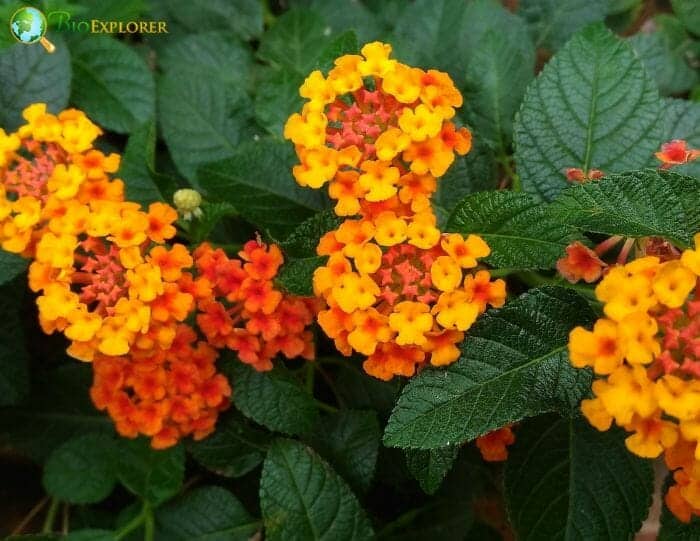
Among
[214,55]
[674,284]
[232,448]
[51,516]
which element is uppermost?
[674,284]

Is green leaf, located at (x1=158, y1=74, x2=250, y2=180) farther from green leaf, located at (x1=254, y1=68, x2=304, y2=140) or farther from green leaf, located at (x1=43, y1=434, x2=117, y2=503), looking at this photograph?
green leaf, located at (x1=43, y1=434, x2=117, y2=503)

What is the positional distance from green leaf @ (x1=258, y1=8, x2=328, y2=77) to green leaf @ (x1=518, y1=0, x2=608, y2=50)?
0.39 metres

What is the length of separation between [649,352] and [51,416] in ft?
3.46

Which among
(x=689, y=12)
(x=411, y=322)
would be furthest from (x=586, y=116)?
(x=689, y=12)

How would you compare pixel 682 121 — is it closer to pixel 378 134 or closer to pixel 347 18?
pixel 378 134

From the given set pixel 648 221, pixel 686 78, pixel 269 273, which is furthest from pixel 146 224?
pixel 686 78

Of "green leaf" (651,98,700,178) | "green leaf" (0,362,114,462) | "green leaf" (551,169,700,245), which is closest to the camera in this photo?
"green leaf" (551,169,700,245)

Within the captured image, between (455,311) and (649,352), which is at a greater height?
(649,352)

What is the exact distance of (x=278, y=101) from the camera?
4.00 ft

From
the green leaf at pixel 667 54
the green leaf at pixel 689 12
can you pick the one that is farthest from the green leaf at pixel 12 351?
the green leaf at pixel 689 12

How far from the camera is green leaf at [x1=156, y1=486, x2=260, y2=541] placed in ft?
3.86

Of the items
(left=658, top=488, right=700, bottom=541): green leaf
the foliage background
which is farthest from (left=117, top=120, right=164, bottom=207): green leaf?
(left=658, top=488, right=700, bottom=541): green leaf

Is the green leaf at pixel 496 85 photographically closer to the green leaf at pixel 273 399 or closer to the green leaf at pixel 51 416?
the green leaf at pixel 273 399

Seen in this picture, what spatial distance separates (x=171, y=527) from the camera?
3.93 ft
